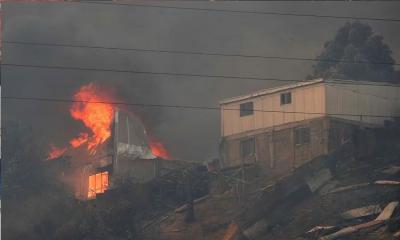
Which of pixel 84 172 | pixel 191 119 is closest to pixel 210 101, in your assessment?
pixel 191 119

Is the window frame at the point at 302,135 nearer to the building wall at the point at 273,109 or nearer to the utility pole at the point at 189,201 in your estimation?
the building wall at the point at 273,109

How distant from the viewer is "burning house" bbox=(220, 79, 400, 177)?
60094 millimetres

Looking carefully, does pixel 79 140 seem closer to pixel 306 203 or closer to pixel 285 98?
pixel 285 98

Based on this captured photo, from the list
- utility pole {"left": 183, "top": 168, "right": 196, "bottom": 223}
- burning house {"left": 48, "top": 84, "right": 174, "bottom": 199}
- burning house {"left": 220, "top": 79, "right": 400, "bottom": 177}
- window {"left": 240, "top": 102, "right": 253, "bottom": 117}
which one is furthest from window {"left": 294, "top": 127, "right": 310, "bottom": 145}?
burning house {"left": 48, "top": 84, "right": 174, "bottom": 199}

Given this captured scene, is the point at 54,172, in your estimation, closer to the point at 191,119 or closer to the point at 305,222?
the point at 191,119

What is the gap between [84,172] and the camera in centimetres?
6994

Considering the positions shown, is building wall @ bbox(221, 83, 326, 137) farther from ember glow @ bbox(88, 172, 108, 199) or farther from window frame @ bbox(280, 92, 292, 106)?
ember glow @ bbox(88, 172, 108, 199)

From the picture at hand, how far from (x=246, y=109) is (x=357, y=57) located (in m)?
15.7

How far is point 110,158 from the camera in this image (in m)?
68.9

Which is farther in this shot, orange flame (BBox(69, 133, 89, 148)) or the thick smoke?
the thick smoke

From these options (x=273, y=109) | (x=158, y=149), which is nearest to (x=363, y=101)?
(x=273, y=109)

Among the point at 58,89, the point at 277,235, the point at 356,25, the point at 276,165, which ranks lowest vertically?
the point at 277,235

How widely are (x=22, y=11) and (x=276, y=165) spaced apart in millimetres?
52812

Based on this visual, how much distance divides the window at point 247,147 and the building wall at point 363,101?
7.30 meters
